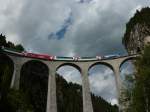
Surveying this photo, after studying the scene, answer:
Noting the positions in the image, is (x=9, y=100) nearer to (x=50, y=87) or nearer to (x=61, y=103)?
(x=50, y=87)

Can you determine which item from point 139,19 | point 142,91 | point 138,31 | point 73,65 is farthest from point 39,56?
point 142,91

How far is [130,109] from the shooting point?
34.1 metres

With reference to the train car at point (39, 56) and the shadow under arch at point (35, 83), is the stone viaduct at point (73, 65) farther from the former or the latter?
the shadow under arch at point (35, 83)

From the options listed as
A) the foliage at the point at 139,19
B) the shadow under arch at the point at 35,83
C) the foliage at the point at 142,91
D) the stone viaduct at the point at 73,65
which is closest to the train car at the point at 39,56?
the stone viaduct at the point at 73,65

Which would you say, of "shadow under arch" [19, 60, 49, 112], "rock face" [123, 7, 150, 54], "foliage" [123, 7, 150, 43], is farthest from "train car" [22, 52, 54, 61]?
"foliage" [123, 7, 150, 43]

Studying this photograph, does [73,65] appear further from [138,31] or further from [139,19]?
[139,19]

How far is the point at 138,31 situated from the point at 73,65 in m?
23.0

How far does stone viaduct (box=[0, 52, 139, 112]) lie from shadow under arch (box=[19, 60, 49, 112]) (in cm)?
533

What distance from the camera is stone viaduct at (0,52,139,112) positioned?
5973 cm

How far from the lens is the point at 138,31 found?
7588 centimetres

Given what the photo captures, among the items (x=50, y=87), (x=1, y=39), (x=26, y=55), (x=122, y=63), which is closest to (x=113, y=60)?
(x=122, y=63)

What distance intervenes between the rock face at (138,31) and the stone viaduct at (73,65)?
9.27 m

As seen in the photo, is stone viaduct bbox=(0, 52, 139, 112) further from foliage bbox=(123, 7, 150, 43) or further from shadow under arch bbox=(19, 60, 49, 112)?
foliage bbox=(123, 7, 150, 43)

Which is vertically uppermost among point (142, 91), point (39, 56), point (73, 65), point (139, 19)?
point (139, 19)
